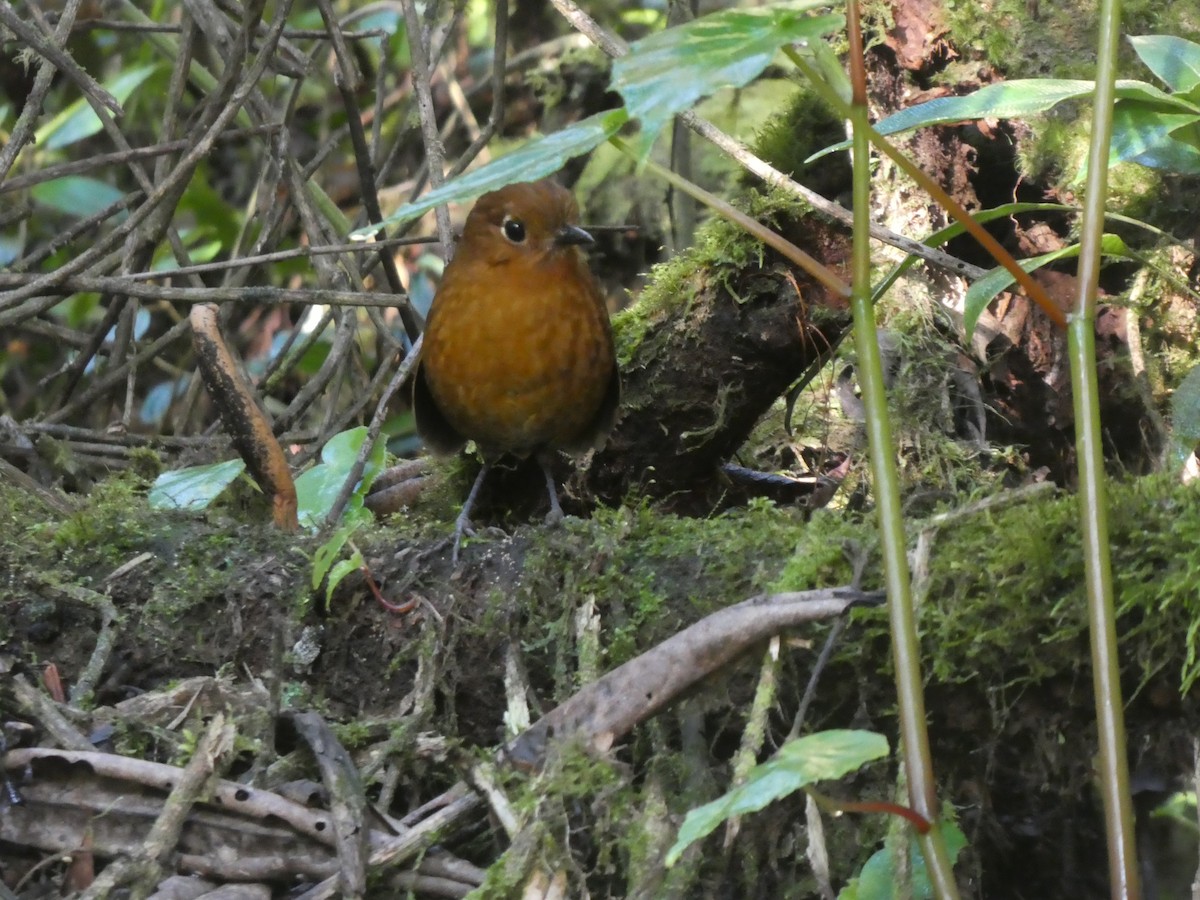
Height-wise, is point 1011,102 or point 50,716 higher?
point 1011,102

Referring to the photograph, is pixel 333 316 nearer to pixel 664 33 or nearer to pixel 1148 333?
pixel 1148 333

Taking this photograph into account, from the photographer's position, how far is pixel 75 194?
494 centimetres

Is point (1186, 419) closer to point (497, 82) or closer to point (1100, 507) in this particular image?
point (1100, 507)

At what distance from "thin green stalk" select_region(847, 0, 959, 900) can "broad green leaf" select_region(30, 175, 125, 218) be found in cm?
409

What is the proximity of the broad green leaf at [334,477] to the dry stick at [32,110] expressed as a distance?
1.17 m

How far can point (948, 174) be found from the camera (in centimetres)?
316

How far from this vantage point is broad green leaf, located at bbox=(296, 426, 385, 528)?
2.83 m

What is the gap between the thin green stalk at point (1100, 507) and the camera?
1294 millimetres

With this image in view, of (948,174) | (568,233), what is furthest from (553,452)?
(948,174)

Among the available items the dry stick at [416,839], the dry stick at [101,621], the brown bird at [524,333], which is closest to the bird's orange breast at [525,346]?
the brown bird at [524,333]

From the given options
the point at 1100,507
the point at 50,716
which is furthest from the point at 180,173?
the point at 1100,507

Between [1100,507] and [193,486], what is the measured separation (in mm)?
2176

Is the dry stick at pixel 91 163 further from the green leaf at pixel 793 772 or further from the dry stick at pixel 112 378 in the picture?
the green leaf at pixel 793 772

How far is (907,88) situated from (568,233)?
0.96 metres
